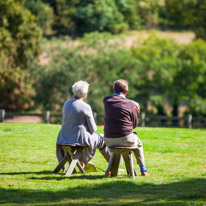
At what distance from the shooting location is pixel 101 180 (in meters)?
8.10

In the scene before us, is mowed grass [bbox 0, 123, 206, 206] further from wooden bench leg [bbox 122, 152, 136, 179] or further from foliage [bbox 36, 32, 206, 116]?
foliage [bbox 36, 32, 206, 116]

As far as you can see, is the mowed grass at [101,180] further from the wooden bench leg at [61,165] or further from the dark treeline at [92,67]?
the dark treeline at [92,67]

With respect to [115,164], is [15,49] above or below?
above

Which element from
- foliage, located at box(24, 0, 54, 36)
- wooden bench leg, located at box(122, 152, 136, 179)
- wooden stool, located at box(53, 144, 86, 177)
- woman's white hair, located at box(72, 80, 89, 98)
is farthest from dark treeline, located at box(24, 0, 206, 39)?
wooden bench leg, located at box(122, 152, 136, 179)

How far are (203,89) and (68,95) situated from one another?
14429 mm

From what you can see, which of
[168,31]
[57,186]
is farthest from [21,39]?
[168,31]

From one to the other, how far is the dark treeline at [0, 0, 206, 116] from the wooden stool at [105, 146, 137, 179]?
29.6 metres

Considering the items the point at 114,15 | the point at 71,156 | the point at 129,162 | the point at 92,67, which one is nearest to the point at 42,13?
the point at 114,15

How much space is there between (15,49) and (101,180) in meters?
32.3

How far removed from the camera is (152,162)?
1040cm

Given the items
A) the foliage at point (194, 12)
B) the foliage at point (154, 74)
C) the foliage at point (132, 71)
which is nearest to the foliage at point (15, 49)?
the foliage at point (132, 71)

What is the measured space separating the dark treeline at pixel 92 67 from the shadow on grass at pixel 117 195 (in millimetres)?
30576

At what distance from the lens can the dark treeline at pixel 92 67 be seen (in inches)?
1518

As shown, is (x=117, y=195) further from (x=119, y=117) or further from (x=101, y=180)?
(x=119, y=117)
